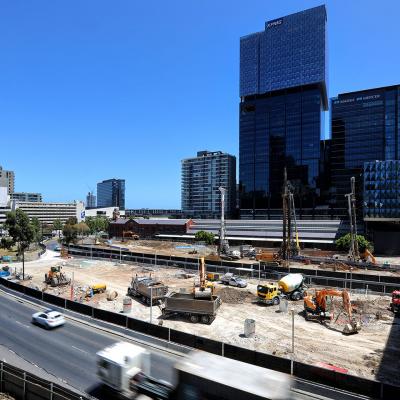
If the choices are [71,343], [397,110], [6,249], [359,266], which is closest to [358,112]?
[397,110]

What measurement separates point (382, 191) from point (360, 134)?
72756mm

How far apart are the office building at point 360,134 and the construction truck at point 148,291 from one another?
151 metres

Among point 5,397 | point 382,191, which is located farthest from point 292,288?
point 382,191

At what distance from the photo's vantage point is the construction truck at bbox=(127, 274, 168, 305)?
136ft

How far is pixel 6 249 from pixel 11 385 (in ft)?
343

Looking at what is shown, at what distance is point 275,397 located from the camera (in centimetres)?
1344

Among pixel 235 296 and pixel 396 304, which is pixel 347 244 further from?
pixel 235 296

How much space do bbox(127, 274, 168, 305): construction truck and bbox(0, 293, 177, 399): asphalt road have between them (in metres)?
10.3

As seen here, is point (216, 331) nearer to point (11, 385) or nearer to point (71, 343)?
point (71, 343)

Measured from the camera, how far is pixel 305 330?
110 ft

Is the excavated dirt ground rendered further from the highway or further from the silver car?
the highway

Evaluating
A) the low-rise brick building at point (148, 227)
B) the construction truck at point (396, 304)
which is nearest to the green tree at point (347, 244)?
the construction truck at point (396, 304)

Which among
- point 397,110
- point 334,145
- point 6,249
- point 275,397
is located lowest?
point 6,249

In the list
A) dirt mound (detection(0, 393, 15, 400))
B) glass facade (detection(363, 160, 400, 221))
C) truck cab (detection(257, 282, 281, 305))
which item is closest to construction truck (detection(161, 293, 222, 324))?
truck cab (detection(257, 282, 281, 305))
